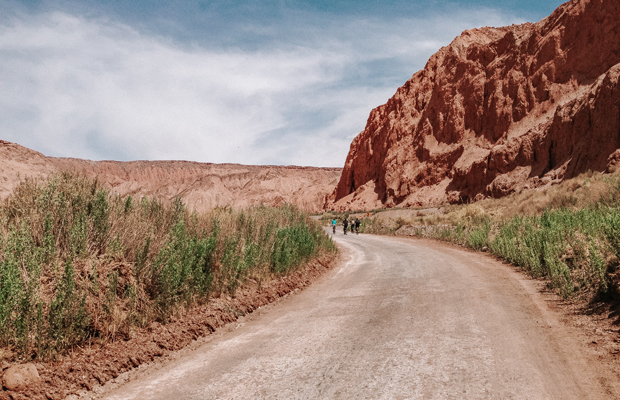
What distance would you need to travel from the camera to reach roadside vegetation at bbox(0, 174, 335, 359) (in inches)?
185

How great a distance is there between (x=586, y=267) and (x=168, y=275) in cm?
783

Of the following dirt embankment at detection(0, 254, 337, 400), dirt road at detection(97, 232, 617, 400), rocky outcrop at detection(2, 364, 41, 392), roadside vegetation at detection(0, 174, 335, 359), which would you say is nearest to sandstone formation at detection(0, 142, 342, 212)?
roadside vegetation at detection(0, 174, 335, 359)

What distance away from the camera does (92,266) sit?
582 centimetres

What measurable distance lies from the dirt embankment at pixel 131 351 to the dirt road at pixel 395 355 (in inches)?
12.1

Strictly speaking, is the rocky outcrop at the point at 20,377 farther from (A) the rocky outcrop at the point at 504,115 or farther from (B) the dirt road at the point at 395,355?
(A) the rocky outcrop at the point at 504,115

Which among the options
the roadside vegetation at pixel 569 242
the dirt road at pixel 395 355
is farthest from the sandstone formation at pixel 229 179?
the dirt road at pixel 395 355

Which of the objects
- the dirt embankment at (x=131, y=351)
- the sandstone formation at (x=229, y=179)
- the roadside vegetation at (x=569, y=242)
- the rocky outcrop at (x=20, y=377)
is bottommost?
the dirt embankment at (x=131, y=351)

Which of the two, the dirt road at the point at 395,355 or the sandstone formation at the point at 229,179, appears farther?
the sandstone formation at the point at 229,179

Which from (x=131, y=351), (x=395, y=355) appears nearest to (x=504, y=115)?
(x=395, y=355)

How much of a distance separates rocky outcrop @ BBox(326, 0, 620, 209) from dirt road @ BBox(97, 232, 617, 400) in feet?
82.5

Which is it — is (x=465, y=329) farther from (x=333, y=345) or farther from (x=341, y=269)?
(x=341, y=269)

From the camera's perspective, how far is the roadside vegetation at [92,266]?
4.69m

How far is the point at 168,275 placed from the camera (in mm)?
6262

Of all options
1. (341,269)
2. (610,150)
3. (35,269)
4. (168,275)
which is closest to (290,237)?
(341,269)
